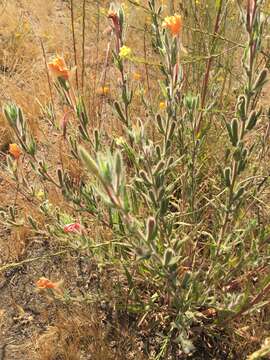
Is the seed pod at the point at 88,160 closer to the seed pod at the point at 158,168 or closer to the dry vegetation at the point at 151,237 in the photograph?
the dry vegetation at the point at 151,237

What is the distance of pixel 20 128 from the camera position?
164cm

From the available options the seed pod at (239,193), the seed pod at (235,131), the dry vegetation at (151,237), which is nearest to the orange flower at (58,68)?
the dry vegetation at (151,237)

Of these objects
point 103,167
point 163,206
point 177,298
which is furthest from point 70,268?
point 103,167

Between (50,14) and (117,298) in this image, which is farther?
(50,14)

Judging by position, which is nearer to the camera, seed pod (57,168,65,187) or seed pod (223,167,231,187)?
seed pod (223,167,231,187)

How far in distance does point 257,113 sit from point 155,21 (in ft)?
2.45

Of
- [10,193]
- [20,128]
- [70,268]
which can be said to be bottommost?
[70,268]

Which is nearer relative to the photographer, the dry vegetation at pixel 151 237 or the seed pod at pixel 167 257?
the seed pod at pixel 167 257

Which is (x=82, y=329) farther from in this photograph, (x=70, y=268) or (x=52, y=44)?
(x=52, y=44)

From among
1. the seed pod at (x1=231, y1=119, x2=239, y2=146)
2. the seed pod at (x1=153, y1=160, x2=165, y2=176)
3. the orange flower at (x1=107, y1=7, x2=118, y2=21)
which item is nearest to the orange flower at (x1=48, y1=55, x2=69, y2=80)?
the orange flower at (x1=107, y1=7, x2=118, y2=21)

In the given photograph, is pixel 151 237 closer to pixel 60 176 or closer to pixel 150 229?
pixel 150 229

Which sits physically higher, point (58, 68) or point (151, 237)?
point (58, 68)

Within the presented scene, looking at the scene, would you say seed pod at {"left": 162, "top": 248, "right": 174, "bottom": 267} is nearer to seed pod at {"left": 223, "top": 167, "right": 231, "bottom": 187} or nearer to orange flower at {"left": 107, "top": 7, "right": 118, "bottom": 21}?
seed pod at {"left": 223, "top": 167, "right": 231, "bottom": 187}

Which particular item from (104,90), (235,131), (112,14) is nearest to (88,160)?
(235,131)
